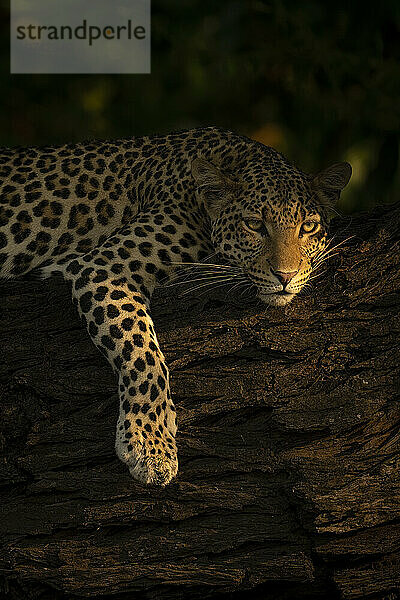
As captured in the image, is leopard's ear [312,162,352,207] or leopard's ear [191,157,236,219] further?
leopard's ear [312,162,352,207]

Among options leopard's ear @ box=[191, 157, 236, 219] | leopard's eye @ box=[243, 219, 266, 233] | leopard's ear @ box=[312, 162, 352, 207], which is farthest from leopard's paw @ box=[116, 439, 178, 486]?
leopard's ear @ box=[312, 162, 352, 207]

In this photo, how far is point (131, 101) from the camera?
34.5 ft

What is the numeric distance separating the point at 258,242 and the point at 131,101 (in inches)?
163

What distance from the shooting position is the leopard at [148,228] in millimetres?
6164

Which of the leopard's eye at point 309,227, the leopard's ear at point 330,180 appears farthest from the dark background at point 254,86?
the leopard's eye at point 309,227

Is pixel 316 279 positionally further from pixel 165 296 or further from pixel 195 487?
pixel 195 487

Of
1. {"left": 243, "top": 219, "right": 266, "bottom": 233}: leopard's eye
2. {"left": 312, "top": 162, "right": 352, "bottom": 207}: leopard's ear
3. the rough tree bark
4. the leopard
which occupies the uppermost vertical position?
{"left": 312, "top": 162, "right": 352, "bottom": 207}: leopard's ear

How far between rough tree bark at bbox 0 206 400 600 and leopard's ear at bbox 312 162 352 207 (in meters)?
1.03

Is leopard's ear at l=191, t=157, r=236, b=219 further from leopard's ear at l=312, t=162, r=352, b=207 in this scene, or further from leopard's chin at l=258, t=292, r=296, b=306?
leopard's chin at l=258, t=292, r=296, b=306

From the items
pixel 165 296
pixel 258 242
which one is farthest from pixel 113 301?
pixel 258 242

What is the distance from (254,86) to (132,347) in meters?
5.05

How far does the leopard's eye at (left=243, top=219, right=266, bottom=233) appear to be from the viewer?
22.4ft

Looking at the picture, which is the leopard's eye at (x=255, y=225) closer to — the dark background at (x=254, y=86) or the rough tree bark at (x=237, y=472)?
the rough tree bark at (x=237, y=472)

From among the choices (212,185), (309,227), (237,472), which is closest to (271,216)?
(309,227)
